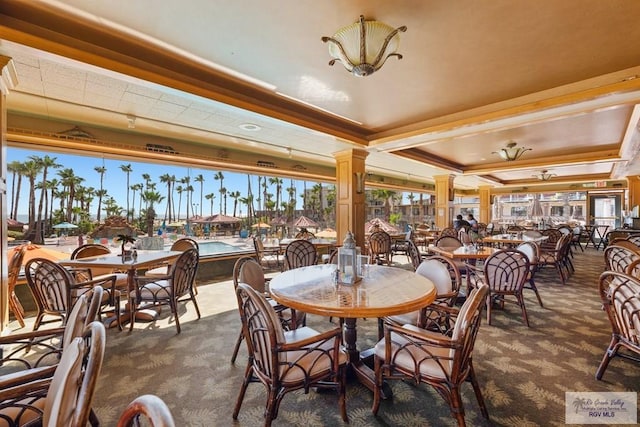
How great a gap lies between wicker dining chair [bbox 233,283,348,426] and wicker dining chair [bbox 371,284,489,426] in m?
0.30

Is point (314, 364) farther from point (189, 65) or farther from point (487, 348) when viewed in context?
point (189, 65)

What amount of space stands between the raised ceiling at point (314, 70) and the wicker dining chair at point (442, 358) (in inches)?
86.8

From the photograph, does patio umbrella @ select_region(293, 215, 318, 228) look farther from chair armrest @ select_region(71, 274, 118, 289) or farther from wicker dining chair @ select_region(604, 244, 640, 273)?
wicker dining chair @ select_region(604, 244, 640, 273)

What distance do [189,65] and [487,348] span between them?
4153 mm

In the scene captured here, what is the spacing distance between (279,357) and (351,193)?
13.7 ft

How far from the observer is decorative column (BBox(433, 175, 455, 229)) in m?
8.91

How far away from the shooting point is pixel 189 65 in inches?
112

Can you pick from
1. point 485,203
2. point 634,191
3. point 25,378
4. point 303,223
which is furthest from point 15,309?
point 634,191

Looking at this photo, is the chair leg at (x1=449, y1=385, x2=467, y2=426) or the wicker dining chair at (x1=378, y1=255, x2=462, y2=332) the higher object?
the wicker dining chair at (x1=378, y1=255, x2=462, y2=332)

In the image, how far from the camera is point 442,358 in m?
1.50

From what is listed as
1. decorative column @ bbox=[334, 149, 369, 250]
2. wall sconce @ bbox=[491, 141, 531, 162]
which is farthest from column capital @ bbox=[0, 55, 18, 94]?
wall sconce @ bbox=[491, 141, 531, 162]

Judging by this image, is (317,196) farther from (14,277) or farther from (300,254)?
(14,277)

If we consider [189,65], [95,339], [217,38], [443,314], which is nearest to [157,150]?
[189,65]

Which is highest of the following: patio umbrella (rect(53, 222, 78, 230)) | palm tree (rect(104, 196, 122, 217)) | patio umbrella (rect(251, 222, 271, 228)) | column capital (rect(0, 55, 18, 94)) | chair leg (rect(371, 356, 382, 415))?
column capital (rect(0, 55, 18, 94))
